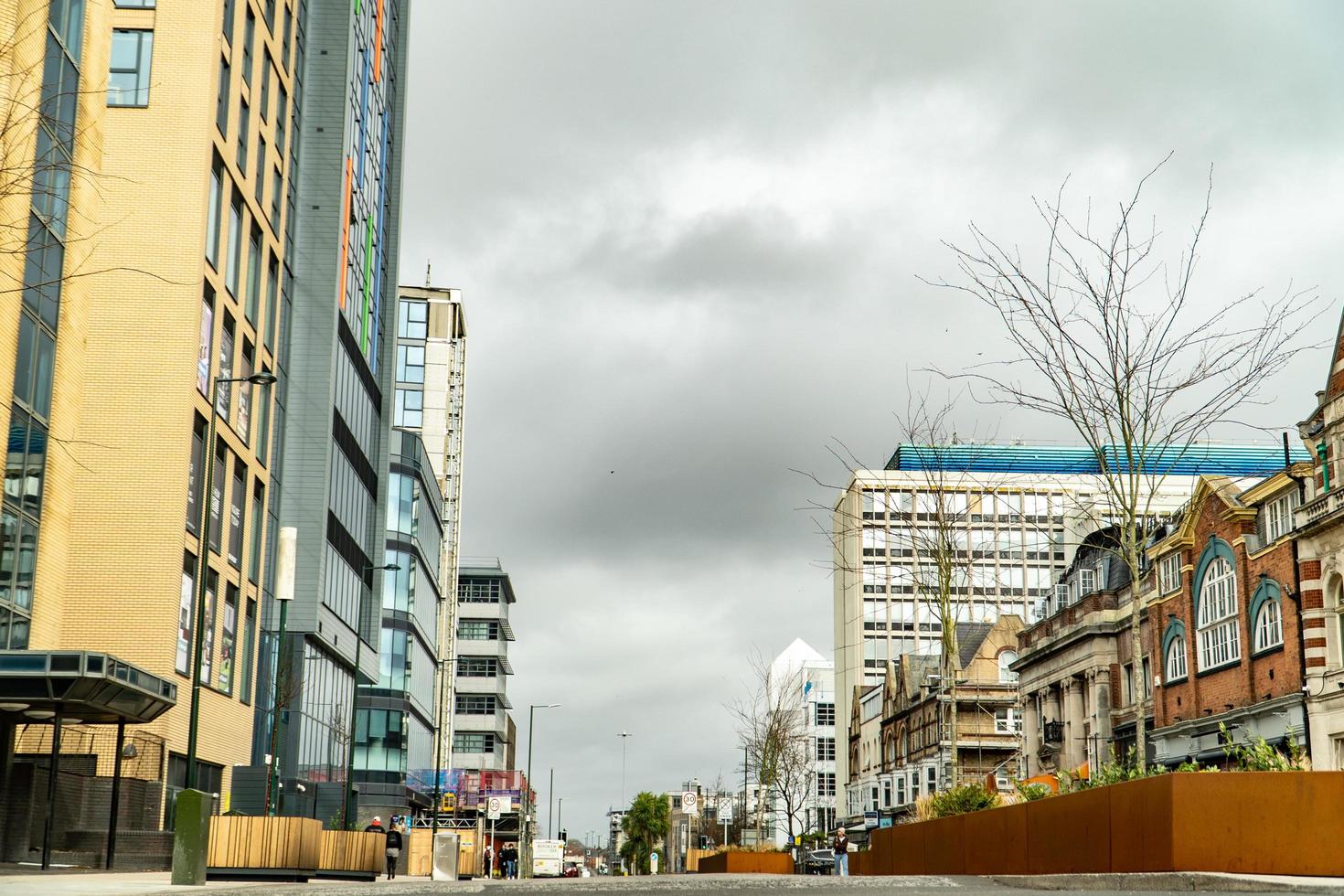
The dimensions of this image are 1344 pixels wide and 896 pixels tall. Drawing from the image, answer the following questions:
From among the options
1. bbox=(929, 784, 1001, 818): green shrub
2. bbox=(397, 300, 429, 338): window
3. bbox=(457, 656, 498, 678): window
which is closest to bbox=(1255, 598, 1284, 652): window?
bbox=(929, 784, 1001, 818): green shrub

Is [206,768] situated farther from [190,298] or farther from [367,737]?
[367,737]

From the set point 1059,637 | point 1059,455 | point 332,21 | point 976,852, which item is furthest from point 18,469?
point 1059,455

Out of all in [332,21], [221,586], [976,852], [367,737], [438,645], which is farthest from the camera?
[438,645]

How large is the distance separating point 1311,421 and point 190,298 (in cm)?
3091

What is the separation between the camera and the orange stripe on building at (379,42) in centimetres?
6600

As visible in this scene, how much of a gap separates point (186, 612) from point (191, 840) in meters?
18.4

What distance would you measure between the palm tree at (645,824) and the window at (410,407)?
4271 centimetres

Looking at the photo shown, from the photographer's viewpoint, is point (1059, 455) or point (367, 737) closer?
point (367, 737)

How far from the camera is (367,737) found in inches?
2899

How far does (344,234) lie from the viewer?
186ft

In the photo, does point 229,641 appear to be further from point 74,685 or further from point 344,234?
point 344,234

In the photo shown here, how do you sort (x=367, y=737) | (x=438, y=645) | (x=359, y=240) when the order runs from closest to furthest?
1. (x=359, y=240)
2. (x=367, y=737)
3. (x=438, y=645)

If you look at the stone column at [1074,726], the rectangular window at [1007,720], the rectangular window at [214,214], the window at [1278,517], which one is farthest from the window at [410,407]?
the window at [1278,517]

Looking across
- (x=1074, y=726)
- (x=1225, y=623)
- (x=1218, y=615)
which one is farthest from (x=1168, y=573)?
(x=1074, y=726)
